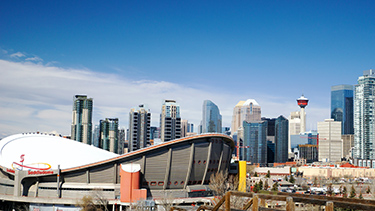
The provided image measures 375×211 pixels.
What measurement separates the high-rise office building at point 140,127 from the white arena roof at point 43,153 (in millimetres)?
105095

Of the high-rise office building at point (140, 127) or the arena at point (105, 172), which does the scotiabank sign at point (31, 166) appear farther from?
the high-rise office building at point (140, 127)

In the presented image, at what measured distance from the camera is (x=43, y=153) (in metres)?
72.6

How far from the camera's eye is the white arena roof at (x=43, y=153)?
228ft

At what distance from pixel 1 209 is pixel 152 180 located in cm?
2536

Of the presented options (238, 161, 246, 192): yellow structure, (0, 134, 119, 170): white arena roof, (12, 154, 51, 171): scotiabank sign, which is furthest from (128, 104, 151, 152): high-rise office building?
(12, 154, 51, 171): scotiabank sign

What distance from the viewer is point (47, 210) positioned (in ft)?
201

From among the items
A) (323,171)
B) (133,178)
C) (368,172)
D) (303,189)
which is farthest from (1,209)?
(368,172)

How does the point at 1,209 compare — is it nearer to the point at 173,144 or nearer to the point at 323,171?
the point at 173,144

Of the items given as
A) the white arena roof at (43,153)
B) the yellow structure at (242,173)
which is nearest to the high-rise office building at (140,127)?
the yellow structure at (242,173)

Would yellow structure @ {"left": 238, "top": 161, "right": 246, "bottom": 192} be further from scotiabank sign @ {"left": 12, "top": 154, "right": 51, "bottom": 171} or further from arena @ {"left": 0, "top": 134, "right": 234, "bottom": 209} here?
scotiabank sign @ {"left": 12, "top": 154, "right": 51, "bottom": 171}

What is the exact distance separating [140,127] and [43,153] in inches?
4592

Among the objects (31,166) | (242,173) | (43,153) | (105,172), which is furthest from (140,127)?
(105,172)

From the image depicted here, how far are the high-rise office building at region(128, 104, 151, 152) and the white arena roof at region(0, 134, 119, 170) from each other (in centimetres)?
10510

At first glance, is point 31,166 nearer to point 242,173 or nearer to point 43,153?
point 43,153
